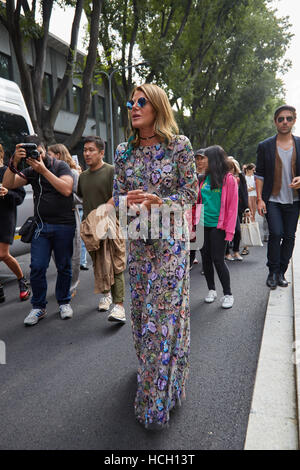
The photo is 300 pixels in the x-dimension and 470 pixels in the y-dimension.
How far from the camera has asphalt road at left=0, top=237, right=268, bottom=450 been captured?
224 cm

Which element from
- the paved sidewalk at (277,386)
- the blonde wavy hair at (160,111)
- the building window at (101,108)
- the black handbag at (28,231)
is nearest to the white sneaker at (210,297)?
the paved sidewalk at (277,386)

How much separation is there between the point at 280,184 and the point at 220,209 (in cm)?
104

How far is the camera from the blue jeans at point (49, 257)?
4062 millimetres

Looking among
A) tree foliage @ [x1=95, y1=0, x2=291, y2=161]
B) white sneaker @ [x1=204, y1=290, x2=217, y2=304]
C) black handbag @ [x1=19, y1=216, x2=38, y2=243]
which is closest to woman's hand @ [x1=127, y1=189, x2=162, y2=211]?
black handbag @ [x1=19, y1=216, x2=38, y2=243]

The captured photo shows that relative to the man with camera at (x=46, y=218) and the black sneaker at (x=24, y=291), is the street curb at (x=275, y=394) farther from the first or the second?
the black sneaker at (x=24, y=291)

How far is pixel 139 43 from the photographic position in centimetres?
1370

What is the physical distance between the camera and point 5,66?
18.0m

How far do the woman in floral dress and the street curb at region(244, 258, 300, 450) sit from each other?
20.4 inches

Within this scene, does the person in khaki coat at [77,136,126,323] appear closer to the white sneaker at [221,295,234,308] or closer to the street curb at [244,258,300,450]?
the white sneaker at [221,295,234,308]

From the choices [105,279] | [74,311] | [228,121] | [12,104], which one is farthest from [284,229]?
[228,121]

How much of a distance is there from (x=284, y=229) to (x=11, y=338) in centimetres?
344

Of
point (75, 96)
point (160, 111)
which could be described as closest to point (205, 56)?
point (75, 96)

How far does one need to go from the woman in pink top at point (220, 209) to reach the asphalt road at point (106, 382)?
1.69ft

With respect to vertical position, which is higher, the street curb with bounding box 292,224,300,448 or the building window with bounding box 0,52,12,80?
the building window with bounding box 0,52,12,80
